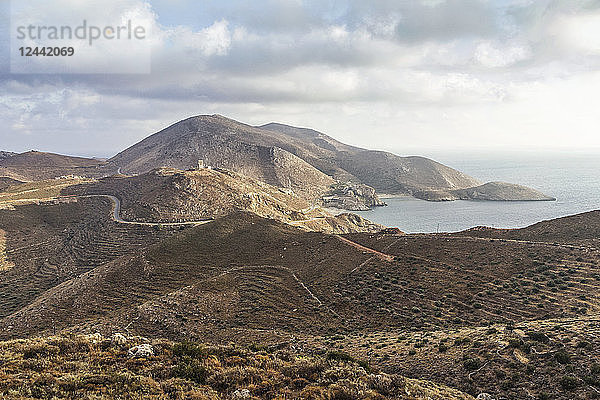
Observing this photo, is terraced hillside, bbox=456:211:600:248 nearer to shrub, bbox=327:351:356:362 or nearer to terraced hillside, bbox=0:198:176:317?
shrub, bbox=327:351:356:362

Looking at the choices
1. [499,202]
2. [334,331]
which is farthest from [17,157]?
[499,202]

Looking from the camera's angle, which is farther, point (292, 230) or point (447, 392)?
point (292, 230)

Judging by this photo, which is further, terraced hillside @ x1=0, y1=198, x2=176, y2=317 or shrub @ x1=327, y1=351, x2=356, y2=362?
terraced hillside @ x1=0, y1=198, x2=176, y2=317

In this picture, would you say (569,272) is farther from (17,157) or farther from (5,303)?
(17,157)

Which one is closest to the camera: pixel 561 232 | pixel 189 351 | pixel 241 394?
pixel 241 394

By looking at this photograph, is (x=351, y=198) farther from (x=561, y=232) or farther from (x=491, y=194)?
(x=561, y=232)

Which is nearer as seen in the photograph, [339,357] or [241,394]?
[241,394]

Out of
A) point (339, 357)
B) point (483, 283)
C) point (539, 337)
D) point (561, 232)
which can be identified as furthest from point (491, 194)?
point (339, 357)

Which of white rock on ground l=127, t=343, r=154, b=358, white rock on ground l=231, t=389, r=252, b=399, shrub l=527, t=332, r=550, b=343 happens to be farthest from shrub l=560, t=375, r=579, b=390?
white rock on ground l=127, t=343, r=154, b=358

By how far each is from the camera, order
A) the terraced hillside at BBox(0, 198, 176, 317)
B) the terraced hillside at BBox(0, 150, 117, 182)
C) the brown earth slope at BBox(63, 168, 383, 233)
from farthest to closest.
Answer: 1. the terraced hillside at BBox(0, 150, 117, 182)
2. the brown earth slope at BBox(63, 168, 383, 233)
3. the terraced hillside at BBox(0, 198, 176, 317)

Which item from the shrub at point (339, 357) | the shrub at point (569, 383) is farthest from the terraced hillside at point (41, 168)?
the shrub at point (569, 383)

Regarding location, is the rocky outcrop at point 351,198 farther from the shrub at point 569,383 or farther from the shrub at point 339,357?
the shrub at point 569,383
